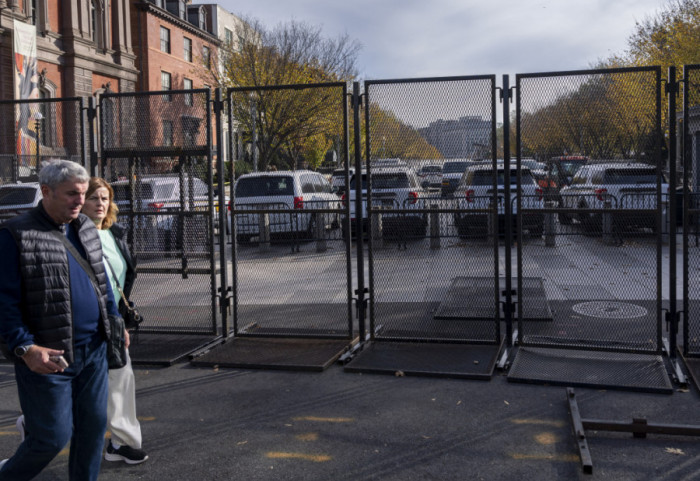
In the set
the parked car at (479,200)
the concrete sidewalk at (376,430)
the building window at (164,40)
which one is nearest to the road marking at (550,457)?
the concrete sidewalk at (376,430)

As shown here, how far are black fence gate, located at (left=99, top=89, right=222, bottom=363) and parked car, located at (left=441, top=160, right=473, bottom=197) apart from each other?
248 cm

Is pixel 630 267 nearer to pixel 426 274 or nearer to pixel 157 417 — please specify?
pixel 426 274

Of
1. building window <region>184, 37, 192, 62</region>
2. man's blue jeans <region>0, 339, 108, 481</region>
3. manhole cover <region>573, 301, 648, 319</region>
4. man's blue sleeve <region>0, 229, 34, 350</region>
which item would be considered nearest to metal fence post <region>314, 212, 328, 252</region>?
manhole cover <region>573, 301, 648, 319</region>

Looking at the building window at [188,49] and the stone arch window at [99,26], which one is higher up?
the building window at [188,49]

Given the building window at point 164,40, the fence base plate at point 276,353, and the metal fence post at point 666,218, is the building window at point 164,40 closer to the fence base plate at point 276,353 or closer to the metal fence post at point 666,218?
the metal fence post at point 666,218

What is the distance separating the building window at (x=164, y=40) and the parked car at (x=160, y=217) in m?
40.5

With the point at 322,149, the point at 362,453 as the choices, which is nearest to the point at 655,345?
the point at 362,453

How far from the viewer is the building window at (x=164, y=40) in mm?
46469

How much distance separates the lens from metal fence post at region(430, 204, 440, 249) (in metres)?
7.75

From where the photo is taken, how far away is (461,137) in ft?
24.3

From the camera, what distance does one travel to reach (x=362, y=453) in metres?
4.93

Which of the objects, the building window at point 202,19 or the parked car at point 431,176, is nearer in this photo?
the parked car at point 431,176

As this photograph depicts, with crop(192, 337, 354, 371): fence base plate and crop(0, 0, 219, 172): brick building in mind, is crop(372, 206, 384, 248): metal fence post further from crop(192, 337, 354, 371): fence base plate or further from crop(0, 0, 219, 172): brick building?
crop(0, 0, 219, 172): brick building

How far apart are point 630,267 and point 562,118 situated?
67.4 inches
